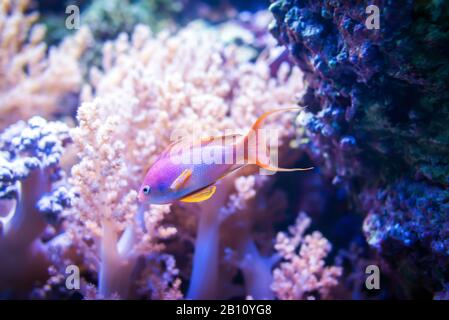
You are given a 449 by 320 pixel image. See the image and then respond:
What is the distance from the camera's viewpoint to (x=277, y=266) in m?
3.18

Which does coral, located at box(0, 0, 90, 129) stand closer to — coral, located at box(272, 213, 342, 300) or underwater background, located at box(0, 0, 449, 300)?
underwater background, located at box(0, 0, 449, 300)

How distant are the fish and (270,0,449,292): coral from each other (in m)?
0.59

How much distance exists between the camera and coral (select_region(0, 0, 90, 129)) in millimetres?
4008

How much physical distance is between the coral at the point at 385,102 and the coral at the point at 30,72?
2.86 metres

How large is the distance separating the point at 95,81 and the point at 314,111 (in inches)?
104

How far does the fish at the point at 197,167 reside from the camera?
1.78 metres

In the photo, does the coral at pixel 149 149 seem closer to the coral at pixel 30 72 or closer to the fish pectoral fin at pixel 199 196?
the fish pectoral fin at pixel 199 196

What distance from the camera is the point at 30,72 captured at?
4.21m

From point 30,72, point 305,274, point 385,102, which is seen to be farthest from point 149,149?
point 30,72

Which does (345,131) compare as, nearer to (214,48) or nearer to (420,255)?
(420,255)

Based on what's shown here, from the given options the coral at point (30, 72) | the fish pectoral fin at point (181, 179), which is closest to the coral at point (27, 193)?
the fish pectoral fin at point (181, 179)

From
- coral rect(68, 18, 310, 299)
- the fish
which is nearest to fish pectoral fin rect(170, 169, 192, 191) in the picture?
the fish

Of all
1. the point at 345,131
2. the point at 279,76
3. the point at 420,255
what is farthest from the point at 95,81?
the point at 420,255

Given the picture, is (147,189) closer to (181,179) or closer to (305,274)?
(181,179)
